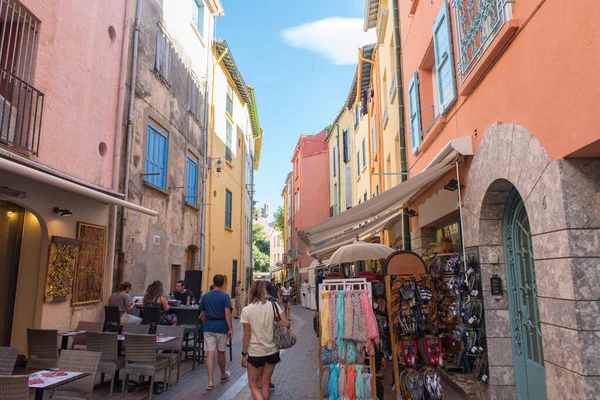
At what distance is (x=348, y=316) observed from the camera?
5438 millimetres

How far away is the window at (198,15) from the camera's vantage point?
49.9ft

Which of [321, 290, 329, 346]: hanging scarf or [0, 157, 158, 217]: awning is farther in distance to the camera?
[321, 290, 329, 346]: hanging scarf

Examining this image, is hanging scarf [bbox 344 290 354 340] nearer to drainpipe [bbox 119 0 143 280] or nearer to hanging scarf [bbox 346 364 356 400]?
hanging scarf [bbox 346 364 356 400]

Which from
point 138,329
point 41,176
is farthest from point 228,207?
point 41,176

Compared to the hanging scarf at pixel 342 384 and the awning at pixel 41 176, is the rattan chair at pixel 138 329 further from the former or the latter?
the hanging scarf at pixel 342 384

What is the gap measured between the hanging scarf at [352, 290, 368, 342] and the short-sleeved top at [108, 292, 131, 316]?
555 cm

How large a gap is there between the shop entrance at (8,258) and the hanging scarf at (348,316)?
19.9ft

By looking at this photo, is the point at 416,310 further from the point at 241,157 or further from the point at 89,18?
the point at 241,157

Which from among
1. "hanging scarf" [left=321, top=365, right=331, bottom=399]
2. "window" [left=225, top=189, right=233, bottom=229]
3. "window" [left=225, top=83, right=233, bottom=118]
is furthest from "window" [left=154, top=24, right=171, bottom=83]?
"hanging scarf" [left=321, top=365, right=331, bottom=399]

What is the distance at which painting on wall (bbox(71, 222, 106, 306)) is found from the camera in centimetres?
832

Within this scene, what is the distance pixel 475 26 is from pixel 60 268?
7.78 m

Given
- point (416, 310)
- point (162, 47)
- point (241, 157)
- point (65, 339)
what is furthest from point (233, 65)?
point (416, 310)

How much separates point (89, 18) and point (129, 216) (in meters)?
4.29

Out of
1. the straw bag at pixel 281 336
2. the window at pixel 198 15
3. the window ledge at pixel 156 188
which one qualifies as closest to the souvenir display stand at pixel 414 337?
the straw bag at pixel 281 336
